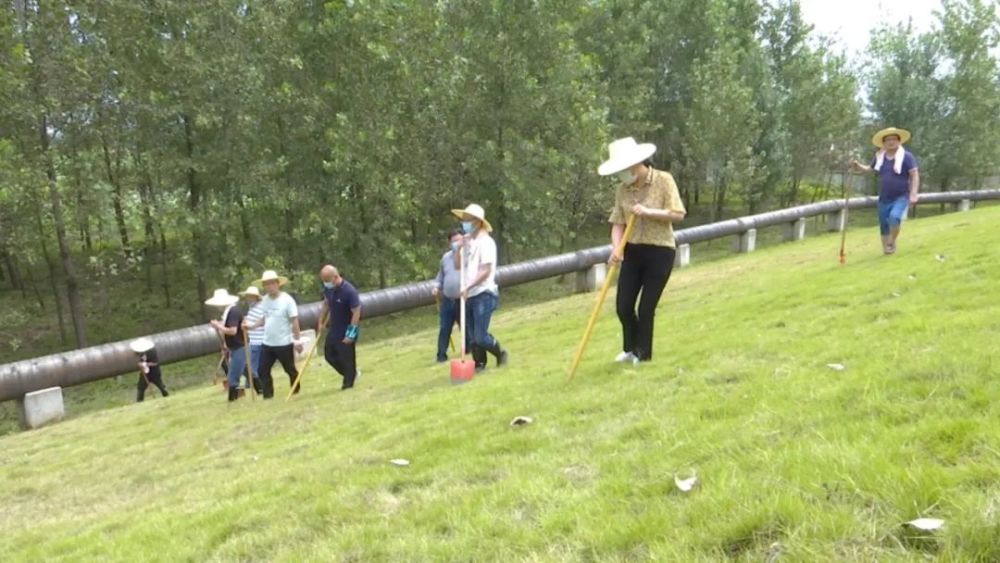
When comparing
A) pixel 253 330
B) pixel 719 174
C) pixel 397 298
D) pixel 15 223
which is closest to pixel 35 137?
pixel 15 223

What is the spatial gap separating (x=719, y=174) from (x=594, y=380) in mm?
27003

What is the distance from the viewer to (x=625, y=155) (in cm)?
587

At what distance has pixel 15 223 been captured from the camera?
51.0ft

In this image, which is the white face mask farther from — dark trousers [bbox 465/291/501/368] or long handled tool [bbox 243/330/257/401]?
long handled tool [bbox 243/330/257/401]

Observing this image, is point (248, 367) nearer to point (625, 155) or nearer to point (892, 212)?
point (625, 155)

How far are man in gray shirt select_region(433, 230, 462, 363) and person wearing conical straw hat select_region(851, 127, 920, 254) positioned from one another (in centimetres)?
572

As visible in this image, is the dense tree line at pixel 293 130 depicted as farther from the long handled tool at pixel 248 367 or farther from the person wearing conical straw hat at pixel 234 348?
the long handled tool at pixel 248 367

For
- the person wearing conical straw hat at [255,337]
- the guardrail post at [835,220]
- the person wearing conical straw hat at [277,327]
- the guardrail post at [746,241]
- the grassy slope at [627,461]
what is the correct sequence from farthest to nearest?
the guardrail post at [835,220] < the guardrail post at [746,241] < the person wearing conical straw hat at [255,337] < the person wearing conical straw hat at [277,327] < the grassy slope at [627,461]

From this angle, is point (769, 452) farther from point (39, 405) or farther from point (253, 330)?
point (39, 405)

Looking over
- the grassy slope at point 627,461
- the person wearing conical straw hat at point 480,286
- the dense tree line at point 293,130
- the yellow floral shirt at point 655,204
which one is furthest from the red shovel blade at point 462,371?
the dense tree line at point 293,130

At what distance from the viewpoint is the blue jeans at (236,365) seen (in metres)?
10.2

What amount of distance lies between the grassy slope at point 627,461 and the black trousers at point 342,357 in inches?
33.1

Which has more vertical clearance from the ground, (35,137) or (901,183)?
(35,137)

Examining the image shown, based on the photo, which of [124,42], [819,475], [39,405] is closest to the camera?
[819,475]
